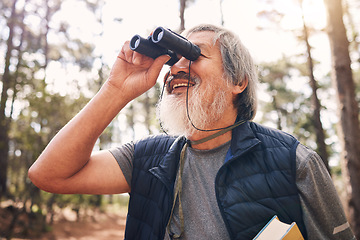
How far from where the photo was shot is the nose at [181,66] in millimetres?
1729

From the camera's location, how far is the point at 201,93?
1.71 m

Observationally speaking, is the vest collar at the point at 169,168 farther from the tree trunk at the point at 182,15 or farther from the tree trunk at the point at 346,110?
the tree trunk at the point at 346,110

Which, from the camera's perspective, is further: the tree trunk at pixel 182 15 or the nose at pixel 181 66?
the tree trunk at pixel 182 15

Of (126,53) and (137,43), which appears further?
(126,53)

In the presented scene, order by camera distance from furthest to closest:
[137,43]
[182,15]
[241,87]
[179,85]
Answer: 1. [182,15]
2. [241,87]
3. [179,85]
4. [137,43]

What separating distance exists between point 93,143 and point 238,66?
106 centimetres

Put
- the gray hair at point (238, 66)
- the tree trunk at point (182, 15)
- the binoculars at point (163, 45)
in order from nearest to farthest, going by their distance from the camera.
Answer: the binoculars at point (163, 45)
the gray hair at point (238, 66)
the tree trunk at point (182, 15)

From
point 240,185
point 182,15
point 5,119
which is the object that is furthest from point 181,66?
point 5,119

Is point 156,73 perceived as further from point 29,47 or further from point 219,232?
point 29,47

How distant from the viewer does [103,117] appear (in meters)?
1.58

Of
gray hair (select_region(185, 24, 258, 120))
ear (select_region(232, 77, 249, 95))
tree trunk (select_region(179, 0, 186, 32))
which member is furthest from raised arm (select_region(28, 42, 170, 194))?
tree trunk (select_region(179, 0, 186, 32))

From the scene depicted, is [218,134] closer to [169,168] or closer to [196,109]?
[196,109]

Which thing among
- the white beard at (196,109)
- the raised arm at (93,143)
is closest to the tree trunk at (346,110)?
the white beard at (196,109)

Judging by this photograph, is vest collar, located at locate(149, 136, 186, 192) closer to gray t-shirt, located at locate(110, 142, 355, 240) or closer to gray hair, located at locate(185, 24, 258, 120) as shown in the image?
gray t-shirt, located at locate(110, 142, 355, 240)
